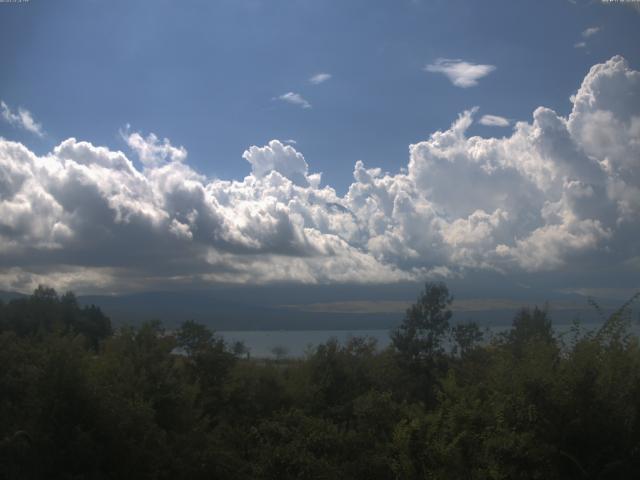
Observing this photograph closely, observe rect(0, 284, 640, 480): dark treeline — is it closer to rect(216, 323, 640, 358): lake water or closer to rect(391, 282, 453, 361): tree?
rect(216, 323, 640, 358): lake water

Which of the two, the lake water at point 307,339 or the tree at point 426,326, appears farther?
the tree at point 426,326

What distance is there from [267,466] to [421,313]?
27.9 metres

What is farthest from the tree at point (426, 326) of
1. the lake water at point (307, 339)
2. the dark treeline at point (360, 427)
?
the dark treeline at point (360, 427)

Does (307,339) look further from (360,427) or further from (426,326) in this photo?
(360,427)

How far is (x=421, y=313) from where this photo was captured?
138 feet

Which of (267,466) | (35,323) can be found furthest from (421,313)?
(35,323)

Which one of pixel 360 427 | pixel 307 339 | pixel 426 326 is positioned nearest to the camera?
pixel 360 427

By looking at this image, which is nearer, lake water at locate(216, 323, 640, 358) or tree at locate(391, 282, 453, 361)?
lake water at locate(216, 323, 640, 358)

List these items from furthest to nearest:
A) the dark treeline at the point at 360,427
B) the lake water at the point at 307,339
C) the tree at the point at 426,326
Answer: the tree at the point at 426,326, the lake water at the point at 307,339, the dark treeline at the point at 360,427

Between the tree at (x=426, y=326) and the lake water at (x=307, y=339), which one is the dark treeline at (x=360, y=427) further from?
the tree at (x=426, y=326)

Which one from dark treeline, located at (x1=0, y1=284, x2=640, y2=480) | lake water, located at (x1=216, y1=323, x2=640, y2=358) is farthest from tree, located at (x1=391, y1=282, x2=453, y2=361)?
dark treeline, located at (x1=0, y1=284, x2=640, y2=480)

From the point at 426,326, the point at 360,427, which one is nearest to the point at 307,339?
the point at 426,326

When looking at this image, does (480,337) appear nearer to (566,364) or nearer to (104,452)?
(566,364)

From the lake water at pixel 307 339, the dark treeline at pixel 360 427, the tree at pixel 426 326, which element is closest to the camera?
the dark treeline at pixel 360 427
